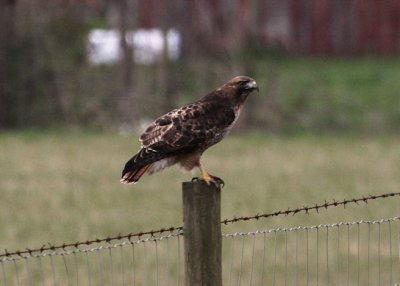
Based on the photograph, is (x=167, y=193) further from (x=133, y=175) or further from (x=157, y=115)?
(x=133, y=175)

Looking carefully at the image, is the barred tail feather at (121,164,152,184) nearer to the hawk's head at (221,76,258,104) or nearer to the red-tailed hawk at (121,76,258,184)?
the red-tailed hawk at (121,76,258,184)

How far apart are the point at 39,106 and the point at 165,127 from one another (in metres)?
19.9

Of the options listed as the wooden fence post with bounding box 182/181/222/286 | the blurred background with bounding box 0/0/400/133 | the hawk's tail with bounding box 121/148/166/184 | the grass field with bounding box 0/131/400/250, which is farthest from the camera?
the blurred background with bounding box 0/0/400/133

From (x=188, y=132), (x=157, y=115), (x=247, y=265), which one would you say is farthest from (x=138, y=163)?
(x=157, y=115)

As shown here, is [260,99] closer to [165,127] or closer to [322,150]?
[322,150]

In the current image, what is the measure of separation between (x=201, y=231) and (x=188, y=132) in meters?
1.48

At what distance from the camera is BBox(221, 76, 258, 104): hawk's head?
26.2ft

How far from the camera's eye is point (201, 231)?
20.1ft

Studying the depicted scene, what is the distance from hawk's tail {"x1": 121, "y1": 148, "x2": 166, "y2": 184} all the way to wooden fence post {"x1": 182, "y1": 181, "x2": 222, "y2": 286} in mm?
1186

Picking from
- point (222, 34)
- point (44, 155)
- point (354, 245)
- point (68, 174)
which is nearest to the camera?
point (354, 245)

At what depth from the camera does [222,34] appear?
2852 centimetres

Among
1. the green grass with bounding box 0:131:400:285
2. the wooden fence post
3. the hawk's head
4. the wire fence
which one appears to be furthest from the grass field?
the wooden fence post

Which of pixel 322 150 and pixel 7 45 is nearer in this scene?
pixel 322 150

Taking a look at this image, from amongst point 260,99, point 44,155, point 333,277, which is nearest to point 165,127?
point 333,277
